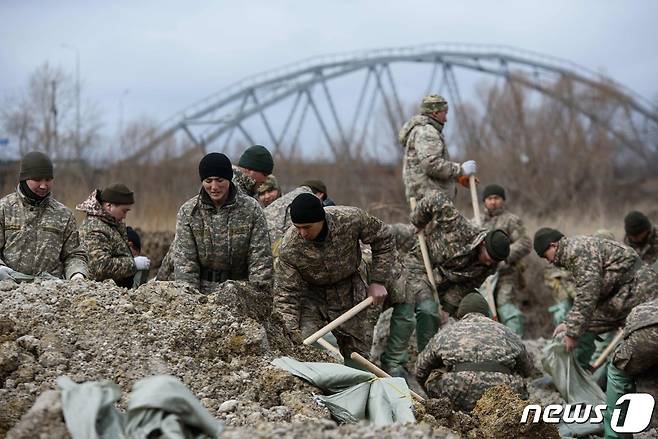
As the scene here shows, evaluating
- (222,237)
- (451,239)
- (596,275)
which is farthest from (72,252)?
(596,275)

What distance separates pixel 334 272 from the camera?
7.34 metres

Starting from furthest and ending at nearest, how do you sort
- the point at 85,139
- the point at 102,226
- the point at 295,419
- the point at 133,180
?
the point at 85,139
the point at 133,180
the point at 102,226
the point at 295,419

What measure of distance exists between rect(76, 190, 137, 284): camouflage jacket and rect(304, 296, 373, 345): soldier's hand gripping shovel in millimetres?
1702

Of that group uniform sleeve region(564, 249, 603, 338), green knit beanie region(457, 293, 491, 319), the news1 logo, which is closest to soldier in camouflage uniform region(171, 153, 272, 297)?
green knit beanie region(457, 293, 491, 319)

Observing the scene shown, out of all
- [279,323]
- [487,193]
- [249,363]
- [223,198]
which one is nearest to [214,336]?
[249,363]

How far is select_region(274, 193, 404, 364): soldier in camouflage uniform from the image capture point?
710cm

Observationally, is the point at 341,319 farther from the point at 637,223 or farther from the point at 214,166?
the point at 637,223

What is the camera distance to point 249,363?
573 cm

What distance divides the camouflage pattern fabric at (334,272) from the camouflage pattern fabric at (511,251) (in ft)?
12.6

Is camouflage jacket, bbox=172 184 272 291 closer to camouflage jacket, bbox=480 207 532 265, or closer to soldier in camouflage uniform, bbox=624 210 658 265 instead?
soldier in camouflage uniform, bbox=624 210 658 265

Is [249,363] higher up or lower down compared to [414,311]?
higher up

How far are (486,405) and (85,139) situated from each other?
19.4 meters

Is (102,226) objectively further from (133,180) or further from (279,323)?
(133,180)

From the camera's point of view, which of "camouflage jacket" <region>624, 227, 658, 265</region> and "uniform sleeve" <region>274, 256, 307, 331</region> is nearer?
"uniform sleeve" <region>274, 256, 307, 331</region>
